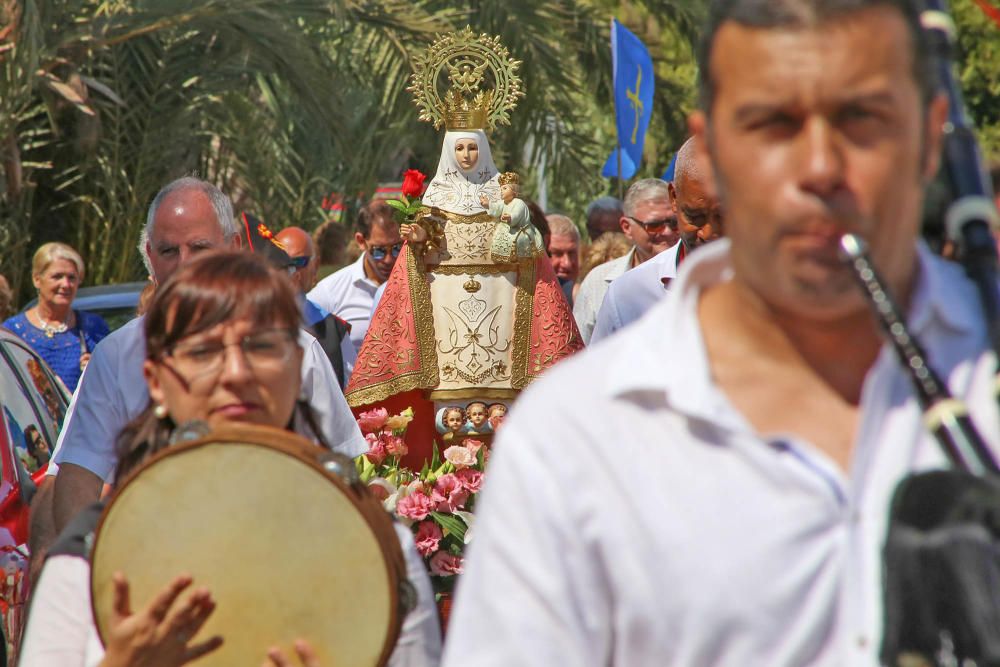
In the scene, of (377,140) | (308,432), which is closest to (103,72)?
(377,140)

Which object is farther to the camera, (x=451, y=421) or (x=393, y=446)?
(x=451, y=421)

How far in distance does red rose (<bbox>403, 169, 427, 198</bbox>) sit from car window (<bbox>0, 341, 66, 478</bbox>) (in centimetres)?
193

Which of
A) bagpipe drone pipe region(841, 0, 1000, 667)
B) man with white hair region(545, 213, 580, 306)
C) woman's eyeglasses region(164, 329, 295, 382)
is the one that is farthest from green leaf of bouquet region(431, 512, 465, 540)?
man with white hair region(545, 213, 580, 306)

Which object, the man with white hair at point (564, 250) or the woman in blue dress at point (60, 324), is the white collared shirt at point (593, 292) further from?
the woman in blue dress at point (60, 324)

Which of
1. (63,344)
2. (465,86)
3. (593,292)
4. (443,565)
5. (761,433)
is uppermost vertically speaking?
(465,86)

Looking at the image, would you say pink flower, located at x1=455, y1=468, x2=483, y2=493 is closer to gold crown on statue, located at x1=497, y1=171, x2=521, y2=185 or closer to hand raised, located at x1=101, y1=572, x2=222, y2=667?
gold crown on statue, located at x1=497, y1=171, x2=521, y2=185

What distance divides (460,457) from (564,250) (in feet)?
15.5

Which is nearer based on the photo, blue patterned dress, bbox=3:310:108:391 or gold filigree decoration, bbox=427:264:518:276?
gold filigree decoration, bbox=427:264:518:276

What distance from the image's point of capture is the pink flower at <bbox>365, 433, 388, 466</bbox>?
6.20 m

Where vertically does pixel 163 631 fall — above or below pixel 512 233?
below

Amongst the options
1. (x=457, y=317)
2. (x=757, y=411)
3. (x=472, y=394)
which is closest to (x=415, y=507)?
(x=472, y=394)

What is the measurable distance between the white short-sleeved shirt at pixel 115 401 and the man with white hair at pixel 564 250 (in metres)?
5.96

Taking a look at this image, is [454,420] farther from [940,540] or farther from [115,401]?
[940,540]

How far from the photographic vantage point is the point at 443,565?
5.69m
